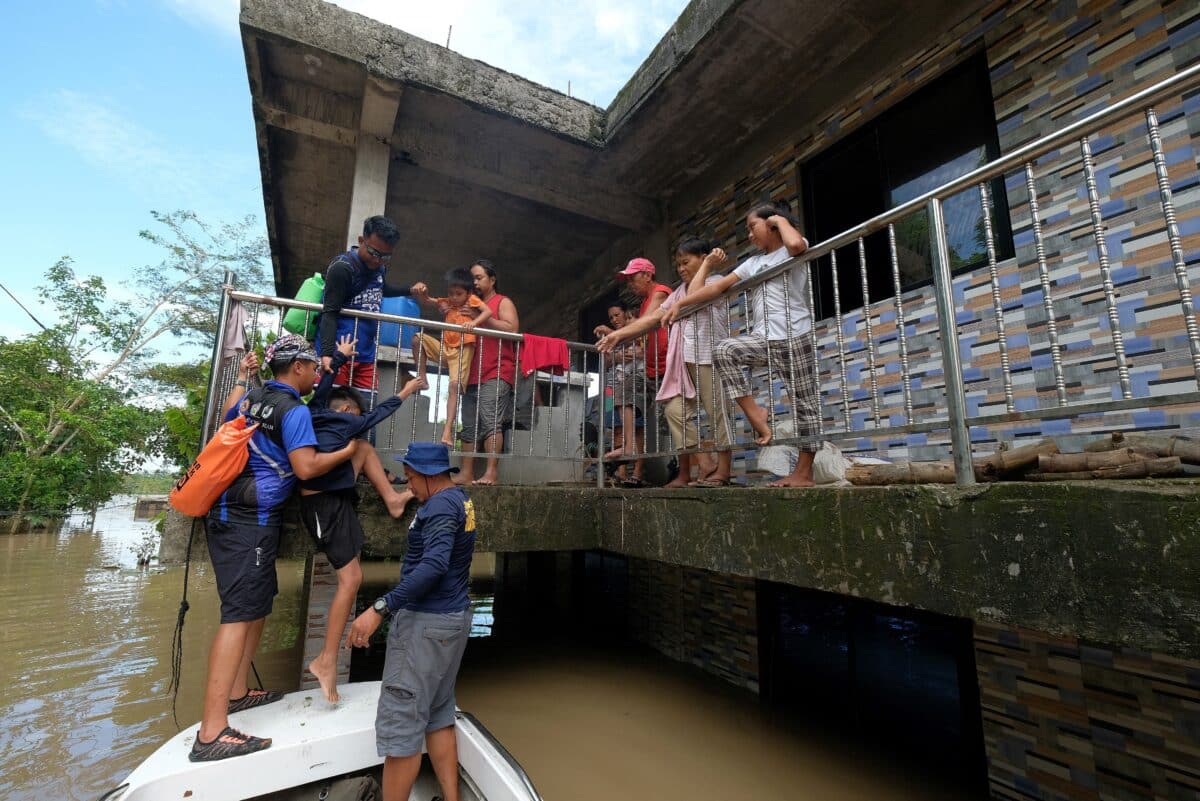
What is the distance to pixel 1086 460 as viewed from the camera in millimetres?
1760

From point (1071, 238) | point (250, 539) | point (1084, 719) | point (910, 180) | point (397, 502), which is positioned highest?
point (910, 180)

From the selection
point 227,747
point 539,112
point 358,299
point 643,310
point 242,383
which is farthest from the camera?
point 539,112

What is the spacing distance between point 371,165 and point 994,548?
620cm

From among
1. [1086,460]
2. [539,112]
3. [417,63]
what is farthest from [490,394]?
[1086,460]

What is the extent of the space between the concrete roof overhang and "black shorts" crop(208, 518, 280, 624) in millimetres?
4191

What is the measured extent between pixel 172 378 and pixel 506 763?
29002mm

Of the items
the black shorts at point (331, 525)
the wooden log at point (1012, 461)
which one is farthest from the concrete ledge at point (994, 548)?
the black shorts at point (331, 525)

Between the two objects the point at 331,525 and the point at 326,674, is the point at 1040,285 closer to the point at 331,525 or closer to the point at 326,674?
the point at 331,525

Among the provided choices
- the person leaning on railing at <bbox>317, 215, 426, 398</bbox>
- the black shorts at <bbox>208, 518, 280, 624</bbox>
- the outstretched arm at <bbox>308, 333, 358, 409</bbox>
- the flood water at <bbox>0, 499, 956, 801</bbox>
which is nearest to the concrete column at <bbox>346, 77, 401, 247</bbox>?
the person leaning on railing at <bbox>317, 215, 426, 398</bbox>

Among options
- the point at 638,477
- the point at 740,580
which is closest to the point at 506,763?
the point at 638,477

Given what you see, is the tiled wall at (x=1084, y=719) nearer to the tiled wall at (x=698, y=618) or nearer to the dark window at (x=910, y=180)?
the tiled wall at (x=698, y=618)

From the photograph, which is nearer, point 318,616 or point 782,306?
point 782,306

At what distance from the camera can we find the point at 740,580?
17.1ft

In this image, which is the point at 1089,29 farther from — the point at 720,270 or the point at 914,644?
the point at 914,644
